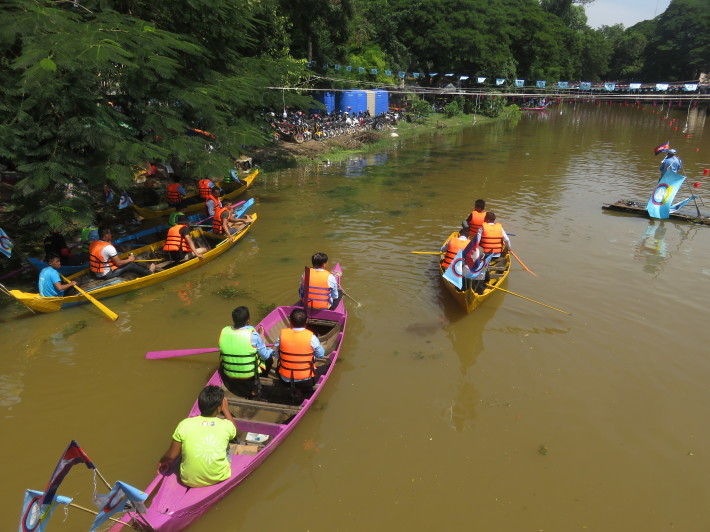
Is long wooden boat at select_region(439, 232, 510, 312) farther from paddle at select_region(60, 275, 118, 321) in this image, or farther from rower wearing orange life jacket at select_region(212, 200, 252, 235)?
paddle at select_region(60, 275, 118, 321)

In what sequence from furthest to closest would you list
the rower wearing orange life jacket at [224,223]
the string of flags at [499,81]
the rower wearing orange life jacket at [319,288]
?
the string of flags at [499,81]
the rower wearing orange life jacket at [224,223]
the rower wearing orange life jacket at [319,288]

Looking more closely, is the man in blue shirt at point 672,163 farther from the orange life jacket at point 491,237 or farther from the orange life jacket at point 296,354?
the orange life jacket at point 296,354

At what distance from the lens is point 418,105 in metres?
43.0

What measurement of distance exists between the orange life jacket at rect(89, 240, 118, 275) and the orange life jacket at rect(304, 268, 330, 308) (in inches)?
188

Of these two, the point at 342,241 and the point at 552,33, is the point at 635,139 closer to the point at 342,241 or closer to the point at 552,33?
the point at 342,241

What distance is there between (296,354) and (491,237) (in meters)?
5.78

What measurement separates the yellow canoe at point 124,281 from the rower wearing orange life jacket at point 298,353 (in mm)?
5281

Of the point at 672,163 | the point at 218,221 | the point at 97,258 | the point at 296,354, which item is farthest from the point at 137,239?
the point at 672,163

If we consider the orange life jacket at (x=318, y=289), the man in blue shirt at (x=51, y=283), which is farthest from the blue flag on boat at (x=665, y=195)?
the man in blue shirt at (x=51, y=283)

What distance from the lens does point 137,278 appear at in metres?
9.77

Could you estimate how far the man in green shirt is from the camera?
441cm

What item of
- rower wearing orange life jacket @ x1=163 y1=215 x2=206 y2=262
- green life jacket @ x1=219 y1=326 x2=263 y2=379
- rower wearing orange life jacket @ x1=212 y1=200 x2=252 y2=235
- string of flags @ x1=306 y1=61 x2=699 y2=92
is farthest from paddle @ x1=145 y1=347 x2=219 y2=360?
string of flags @ x1=306 y1=61 x2=699 y2=92

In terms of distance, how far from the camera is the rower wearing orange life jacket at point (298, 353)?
6012 millimetres

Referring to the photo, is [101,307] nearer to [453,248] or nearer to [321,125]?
[453,248]
